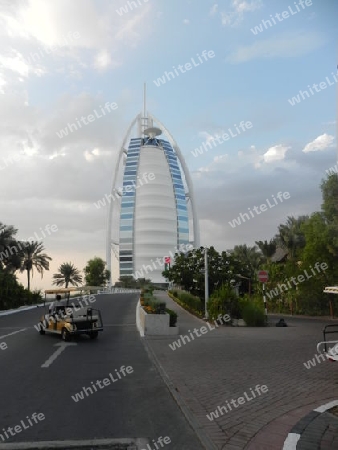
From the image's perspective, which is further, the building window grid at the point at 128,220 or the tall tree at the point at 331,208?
the building window grid at the point at 128,220

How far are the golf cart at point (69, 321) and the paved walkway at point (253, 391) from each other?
2.94 meters

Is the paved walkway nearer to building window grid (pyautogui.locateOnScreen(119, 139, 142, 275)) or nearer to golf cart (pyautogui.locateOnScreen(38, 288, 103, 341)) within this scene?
golf cart (pyautogui.locateOnScreen(38, 288, 103, 341))

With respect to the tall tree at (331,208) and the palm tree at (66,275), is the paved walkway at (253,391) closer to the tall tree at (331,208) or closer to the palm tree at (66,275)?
the tall tree at (331,208)

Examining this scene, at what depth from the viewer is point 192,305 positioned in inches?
1289

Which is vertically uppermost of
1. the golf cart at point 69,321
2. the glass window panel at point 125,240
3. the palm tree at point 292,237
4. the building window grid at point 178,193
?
the building window grid at point 178,193

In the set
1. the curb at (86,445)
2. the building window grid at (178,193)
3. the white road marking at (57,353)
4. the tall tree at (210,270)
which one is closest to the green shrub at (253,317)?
the tall tree at (210,270)

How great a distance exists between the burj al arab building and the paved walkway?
133 meters

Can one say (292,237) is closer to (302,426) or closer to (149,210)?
(302,426)

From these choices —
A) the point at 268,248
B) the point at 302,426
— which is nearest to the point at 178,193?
the point at 268,248

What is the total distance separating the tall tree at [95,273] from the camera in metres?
117

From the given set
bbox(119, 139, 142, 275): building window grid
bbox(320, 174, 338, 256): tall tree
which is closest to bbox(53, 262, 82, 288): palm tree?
bbox(119, 139, 142, 275): building window grid

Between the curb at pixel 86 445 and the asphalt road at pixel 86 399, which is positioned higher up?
→ the curb at pixel 86 445

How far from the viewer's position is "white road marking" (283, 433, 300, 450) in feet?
18.0

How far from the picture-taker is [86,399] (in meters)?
8.09
